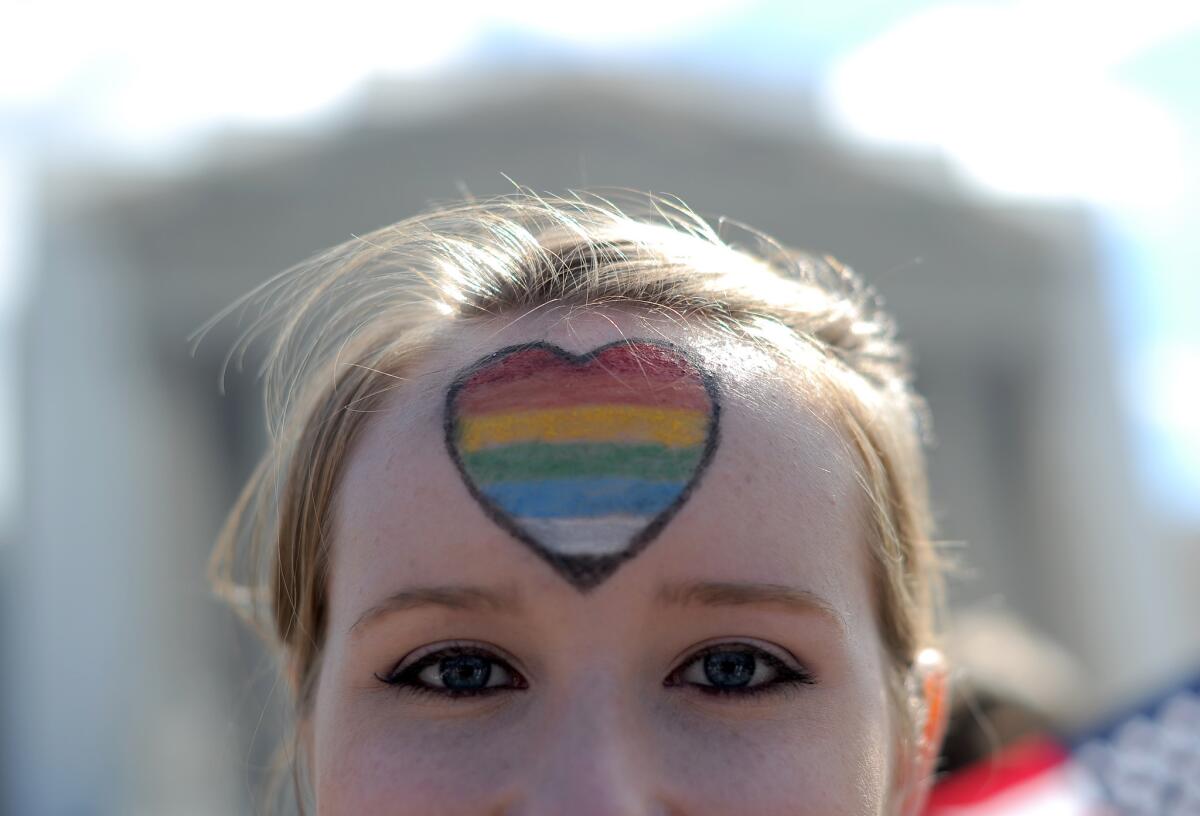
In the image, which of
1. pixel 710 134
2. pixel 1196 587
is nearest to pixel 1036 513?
pixel 710 134

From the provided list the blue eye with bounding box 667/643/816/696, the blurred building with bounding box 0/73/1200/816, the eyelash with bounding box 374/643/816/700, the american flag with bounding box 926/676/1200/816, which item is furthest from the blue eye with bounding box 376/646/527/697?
the blurred building with bounding box 0/73/1200/816

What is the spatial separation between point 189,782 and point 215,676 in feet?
3.85

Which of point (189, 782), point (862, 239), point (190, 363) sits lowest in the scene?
point (189, 782)

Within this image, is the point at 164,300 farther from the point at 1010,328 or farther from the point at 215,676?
the point at 1010,328

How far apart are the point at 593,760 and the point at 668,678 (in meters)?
0.15

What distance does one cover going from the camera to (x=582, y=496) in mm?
1487

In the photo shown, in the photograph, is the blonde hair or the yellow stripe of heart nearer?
the yellow stripe of heart

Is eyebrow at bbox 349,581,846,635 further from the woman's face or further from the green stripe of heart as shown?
the green stripe of heart

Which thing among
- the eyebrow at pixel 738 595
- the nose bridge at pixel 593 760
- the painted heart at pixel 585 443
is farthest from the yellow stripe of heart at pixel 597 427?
the nose bridge at pixel 593 760

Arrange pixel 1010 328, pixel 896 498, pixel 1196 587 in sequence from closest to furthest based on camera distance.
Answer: pixel 896 498, pixel 1010 328, pixel 1196 587

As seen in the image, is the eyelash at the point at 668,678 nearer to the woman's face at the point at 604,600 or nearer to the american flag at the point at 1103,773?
the woman's face at the point at 604,600

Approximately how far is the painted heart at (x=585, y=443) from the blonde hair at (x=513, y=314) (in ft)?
0.46

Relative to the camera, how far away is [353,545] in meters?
1.61

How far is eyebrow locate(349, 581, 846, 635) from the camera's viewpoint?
1.43m
